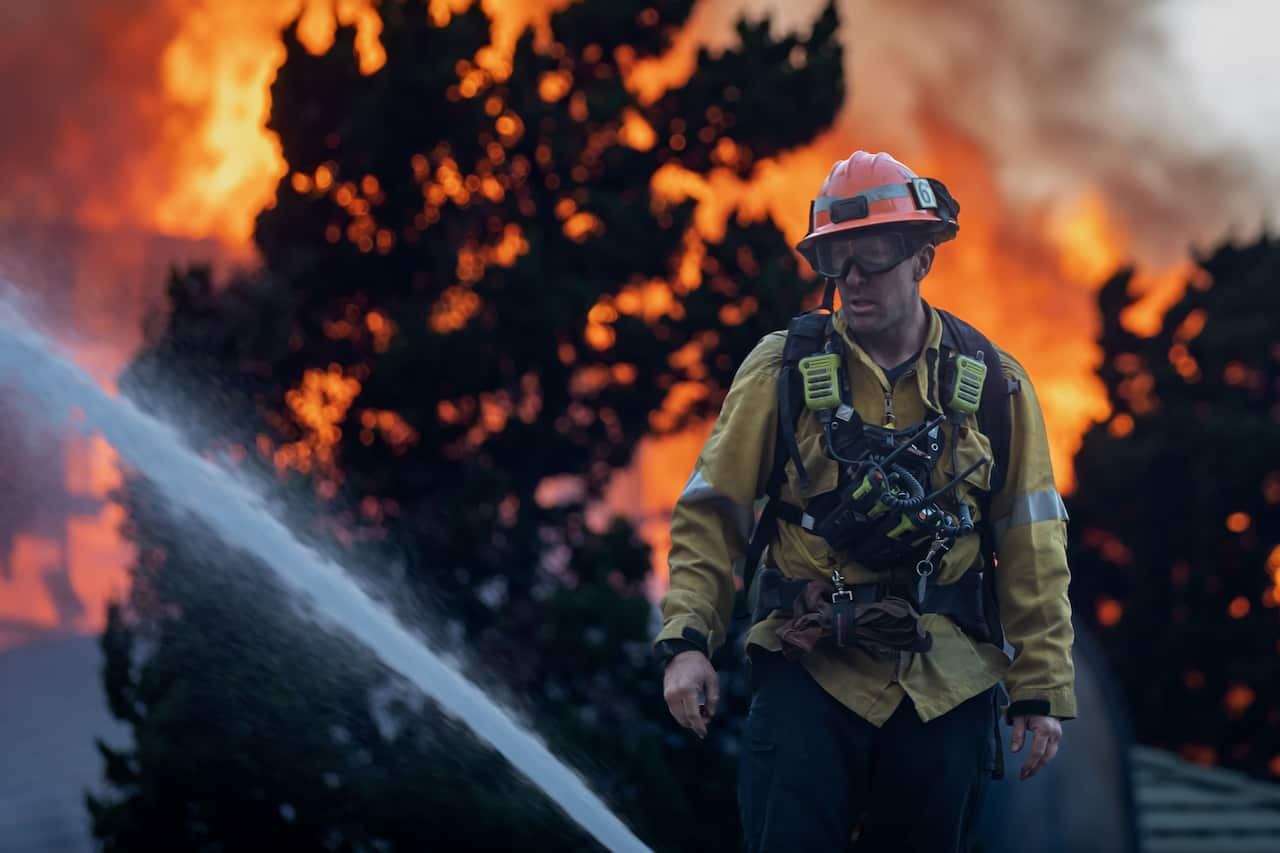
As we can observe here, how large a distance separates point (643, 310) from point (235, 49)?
8.52 metres

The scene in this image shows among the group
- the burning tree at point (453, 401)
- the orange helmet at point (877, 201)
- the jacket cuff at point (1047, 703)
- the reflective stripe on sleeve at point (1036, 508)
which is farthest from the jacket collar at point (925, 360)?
the burning tree at point (453, 401)

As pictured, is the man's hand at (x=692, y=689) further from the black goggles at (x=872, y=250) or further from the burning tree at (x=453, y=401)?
the burning tree at (x=453, y=401)

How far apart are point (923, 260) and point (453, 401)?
1034cm

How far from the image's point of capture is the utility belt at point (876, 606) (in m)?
3.79

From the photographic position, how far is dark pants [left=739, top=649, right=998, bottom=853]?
3.77m

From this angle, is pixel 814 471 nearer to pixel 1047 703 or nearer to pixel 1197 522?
pixel 1047 703

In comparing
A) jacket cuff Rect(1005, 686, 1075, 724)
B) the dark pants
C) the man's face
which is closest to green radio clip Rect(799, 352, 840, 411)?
the man's face

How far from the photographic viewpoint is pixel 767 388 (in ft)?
13.2

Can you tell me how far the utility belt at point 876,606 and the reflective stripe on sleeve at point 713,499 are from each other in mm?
179

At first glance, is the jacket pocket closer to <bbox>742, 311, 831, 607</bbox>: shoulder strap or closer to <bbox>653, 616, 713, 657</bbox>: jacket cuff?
<bbox>742, 311, 831, 607</bbox>: shoulder strap

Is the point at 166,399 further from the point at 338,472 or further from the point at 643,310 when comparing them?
the point at 643,310

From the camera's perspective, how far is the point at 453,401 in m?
14.1

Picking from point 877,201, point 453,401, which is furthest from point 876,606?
point 453,401

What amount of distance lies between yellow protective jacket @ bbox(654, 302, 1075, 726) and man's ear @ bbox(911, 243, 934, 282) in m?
0.21
